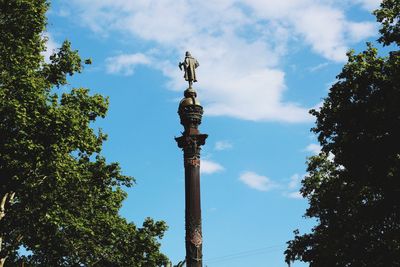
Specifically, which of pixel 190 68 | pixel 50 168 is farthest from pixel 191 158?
pixel 50 168

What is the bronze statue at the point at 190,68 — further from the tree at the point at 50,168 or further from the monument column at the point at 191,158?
the tree at the point at 50,168

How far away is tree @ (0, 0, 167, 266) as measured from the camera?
2044 cm

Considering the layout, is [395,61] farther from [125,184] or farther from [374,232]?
[125,184]

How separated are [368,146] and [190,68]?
12.9 m

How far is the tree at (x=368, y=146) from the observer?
21234mm

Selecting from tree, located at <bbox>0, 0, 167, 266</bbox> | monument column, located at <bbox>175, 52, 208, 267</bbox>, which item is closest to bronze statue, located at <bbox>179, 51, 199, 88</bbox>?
monument column, located at <bbox>175, 52, 208, 267</bbox>

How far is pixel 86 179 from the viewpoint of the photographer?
2509cm

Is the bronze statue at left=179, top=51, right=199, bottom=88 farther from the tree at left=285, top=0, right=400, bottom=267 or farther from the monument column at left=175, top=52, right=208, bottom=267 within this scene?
the tree at left=285, top=0, right=400, bottom=267

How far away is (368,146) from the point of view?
21672 millimetres

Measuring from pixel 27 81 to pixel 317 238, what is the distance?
1771 cm

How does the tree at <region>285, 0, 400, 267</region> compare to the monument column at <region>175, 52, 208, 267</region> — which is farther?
the tree at <region>285, 0, 400, 267</region>

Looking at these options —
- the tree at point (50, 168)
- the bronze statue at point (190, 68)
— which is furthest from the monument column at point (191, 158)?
the tree at point (50, 168)

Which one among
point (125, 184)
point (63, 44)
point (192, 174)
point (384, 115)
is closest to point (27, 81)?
point (63, 44)

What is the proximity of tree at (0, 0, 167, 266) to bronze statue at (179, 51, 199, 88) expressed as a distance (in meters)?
10.4
